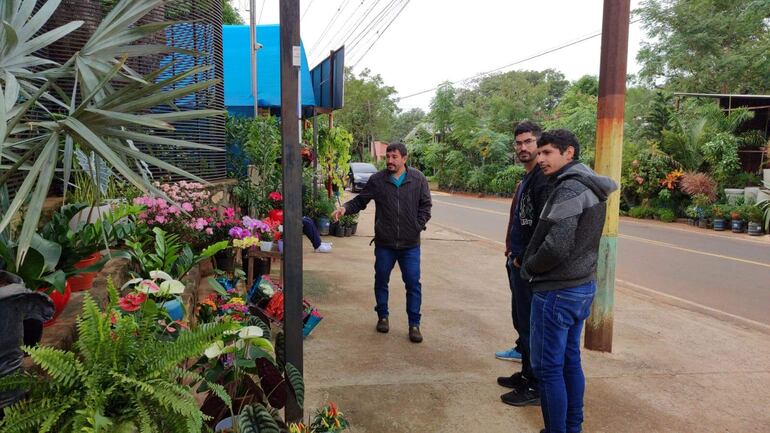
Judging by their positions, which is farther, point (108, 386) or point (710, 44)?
point (710, 44)

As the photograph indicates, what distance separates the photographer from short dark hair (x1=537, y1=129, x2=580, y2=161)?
2.80 meters

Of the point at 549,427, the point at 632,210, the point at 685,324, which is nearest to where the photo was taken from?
the point at 549,427

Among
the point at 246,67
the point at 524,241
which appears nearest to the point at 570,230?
the point at 524,241

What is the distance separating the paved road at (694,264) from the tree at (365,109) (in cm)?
Answer: 3044

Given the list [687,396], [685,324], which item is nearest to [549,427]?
[687,396]

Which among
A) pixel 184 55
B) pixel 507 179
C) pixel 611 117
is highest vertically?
pixel 184 55

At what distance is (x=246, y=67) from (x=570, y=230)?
7886 millimetres

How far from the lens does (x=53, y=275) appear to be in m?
2.02

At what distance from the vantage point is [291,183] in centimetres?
235

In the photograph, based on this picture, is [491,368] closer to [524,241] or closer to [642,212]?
[524,241]

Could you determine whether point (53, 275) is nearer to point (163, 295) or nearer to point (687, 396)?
point (163, 295)

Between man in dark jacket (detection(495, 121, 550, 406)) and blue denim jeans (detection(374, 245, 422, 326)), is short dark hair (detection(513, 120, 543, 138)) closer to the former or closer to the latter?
man in dark jacket (detection(495, 121, 550, 406))

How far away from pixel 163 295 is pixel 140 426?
1.00 meters

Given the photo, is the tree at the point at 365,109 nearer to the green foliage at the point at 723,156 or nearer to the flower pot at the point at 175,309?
the green foliage at the point at 723,156
